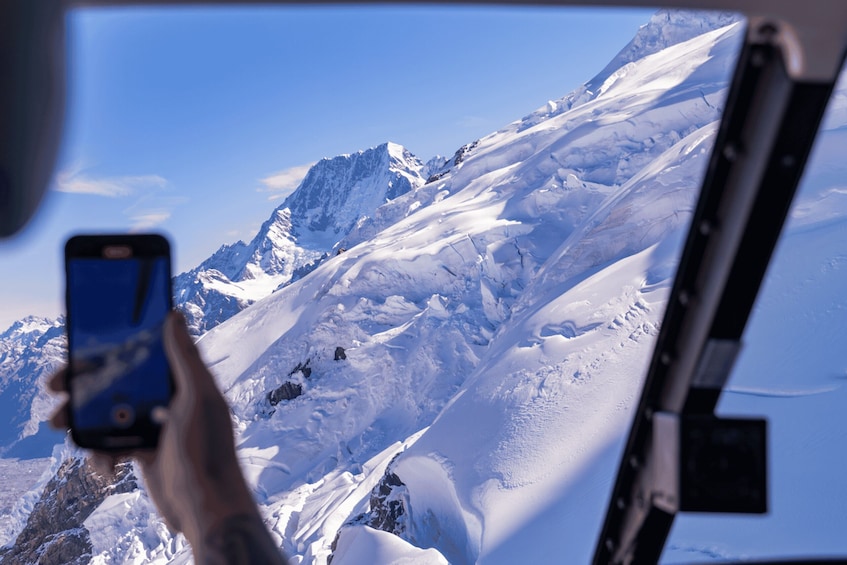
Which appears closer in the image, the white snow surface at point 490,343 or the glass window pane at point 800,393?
the glass window pane at point 800,393

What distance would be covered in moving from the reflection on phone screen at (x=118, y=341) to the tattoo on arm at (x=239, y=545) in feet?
1.29

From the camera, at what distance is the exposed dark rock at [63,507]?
25078 millimetres

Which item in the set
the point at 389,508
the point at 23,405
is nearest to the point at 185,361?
the point at 389,508

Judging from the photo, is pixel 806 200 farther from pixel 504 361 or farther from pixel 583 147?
pixel 583 147

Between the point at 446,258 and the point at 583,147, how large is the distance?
691cm

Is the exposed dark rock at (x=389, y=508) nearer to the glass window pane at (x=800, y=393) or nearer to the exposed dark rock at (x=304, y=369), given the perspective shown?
the glass window pane at (x=800, y=393)

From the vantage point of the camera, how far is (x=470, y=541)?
19.2 feet

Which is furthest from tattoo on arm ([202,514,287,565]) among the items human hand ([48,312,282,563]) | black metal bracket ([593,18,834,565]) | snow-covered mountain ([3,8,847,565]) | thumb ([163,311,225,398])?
snow-covered mountain ([3,8,847,565])

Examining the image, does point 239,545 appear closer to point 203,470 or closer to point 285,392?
point 203,470

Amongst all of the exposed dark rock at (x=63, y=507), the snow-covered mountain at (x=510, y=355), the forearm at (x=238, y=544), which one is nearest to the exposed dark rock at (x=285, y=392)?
the snow-covered mountain at (x=510, y=355)

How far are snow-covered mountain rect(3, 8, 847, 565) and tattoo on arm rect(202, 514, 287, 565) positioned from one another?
2.36 metres

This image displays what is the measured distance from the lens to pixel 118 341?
144 centimetres

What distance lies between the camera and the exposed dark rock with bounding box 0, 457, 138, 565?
82.3 ft

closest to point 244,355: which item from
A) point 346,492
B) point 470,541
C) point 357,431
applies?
point 357,431
